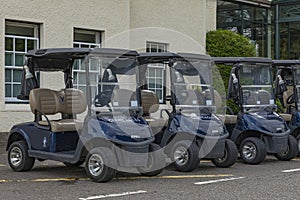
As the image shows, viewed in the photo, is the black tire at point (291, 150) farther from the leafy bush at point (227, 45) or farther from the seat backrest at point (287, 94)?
the leafy bush at point (227, 45)

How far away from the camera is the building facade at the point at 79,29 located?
13844 millimetres

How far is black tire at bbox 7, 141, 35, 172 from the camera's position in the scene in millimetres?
10109

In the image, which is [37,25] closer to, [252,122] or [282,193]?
[252,122]

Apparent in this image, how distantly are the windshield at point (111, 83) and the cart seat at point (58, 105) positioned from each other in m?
0.52

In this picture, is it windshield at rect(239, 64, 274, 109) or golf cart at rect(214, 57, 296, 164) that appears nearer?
golf cart at rect(214, 57, 296, 164)

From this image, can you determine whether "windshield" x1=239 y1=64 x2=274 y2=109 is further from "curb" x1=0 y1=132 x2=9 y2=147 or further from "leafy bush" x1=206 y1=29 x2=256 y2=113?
"leafy bush" x1=206 y1=29 x2=256 y2=113

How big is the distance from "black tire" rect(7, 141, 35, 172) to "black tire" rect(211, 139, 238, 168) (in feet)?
10.3

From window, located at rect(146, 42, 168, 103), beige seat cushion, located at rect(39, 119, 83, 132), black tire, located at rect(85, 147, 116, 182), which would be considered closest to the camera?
black tire, located at rect(85, 147, 116, 182)

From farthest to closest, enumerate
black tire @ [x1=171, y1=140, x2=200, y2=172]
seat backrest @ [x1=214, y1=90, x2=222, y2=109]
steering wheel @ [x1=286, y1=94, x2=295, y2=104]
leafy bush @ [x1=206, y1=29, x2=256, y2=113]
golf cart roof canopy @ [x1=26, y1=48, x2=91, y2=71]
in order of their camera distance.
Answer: leafy bush @ [x1=206, y1=29, x2=256, y2=113]
steering wheel @ [x1=286, y1=94, x2=295, y2=104]
seat backrest @ [x1=214, y1=90, x2=222, y2=109]
black tire @ [x1=171, y1=140, x2=200, y2=172]
golf cart roof canopy @ [x1=26, y1=48, x2=91, y2=71]

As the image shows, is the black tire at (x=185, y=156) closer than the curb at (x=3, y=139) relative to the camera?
Yes

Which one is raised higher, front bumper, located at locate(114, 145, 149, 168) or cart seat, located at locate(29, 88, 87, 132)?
cart seat, located at locate(29, 88, 87, 132)

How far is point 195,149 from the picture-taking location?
10117 mm

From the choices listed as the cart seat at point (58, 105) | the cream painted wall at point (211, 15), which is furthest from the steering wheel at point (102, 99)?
the cream painted wall at point (211, 15)

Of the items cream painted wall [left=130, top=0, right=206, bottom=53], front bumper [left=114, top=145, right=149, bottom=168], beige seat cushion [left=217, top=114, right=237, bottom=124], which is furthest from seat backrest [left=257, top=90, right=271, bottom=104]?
cream painted wall [left=130, top=0, right=206, bottom=53]
